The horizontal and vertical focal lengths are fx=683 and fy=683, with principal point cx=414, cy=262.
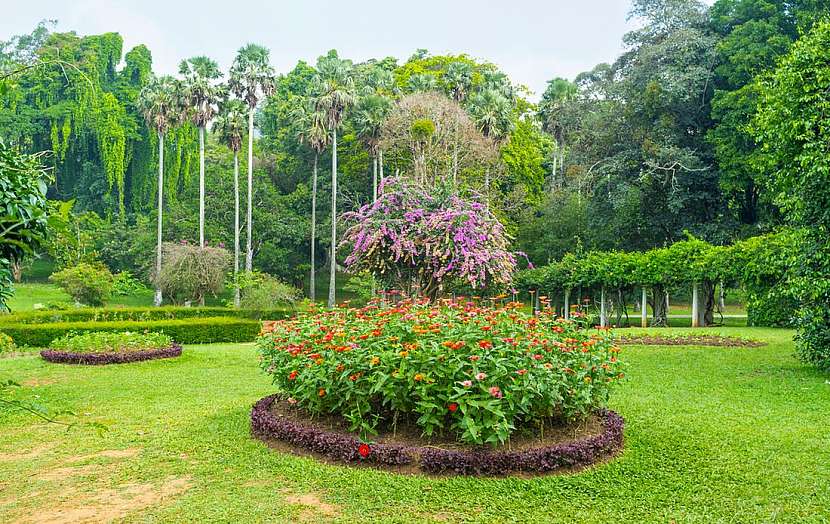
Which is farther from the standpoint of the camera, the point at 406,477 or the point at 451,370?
the point at 451,370

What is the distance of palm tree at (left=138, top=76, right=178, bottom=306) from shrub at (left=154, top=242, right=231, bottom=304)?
3.93 meters

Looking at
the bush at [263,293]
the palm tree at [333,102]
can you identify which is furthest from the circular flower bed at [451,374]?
the palm tree at [333,102]

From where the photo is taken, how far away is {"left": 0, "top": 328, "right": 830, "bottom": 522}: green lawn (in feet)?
14.9

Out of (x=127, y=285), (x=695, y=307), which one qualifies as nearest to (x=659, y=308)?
(x=695, y=307)

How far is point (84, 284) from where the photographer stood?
82.6 ft

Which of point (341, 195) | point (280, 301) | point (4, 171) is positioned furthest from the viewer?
point (341, 195)

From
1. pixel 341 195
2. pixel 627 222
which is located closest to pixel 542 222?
pixel 627 222

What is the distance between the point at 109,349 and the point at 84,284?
44.2 ft

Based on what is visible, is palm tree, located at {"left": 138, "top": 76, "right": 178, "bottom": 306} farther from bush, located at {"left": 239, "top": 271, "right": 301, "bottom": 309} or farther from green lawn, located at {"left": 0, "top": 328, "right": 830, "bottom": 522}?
green lawn, located at {"left": 0, "top": 328, "right": 830, "bottom": 522}

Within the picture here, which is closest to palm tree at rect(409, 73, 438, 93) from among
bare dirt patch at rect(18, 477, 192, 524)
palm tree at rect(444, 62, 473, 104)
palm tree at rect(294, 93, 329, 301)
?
palm tree at rect(444, 62, 473, 104)

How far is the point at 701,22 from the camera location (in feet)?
91.6

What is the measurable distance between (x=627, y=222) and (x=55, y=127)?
32.3 m

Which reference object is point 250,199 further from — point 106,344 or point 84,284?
point 106,344

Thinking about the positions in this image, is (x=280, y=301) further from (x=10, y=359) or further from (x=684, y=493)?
(x=684, y=493)
